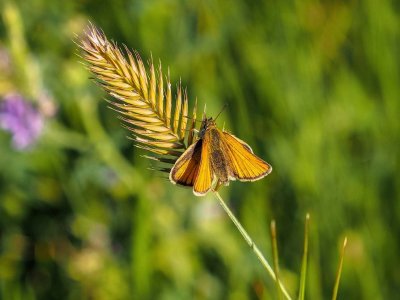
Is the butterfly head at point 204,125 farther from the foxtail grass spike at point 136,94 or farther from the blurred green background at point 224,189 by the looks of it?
the blurred green background at point 224,189

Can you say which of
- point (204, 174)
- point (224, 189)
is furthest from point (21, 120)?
point (204, 174)

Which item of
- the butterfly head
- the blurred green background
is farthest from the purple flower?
the butterfly head

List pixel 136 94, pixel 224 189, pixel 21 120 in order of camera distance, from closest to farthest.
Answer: pixel 136 94, pixel 21 120, pixel 224 189

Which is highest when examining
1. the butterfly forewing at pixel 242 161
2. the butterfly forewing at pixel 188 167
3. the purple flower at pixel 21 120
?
the butterfly forewing at pixel 242 161

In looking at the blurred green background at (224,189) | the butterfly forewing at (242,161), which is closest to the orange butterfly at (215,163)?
the butterfly forewing at (242,161)

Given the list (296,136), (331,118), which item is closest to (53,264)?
(296,136)

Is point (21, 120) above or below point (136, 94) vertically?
below

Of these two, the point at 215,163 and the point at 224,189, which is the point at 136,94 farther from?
the point at 224,189
